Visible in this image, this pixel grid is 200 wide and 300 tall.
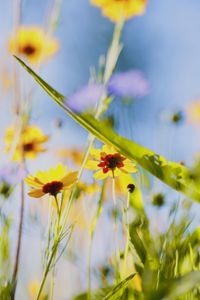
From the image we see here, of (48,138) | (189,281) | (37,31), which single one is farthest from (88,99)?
(37,31)

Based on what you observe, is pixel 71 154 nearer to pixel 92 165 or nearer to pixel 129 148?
pixel 92 165

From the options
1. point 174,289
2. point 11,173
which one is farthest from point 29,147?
point 174,289

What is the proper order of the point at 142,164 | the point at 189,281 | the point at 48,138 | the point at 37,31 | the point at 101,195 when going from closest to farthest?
the point at 189,281, the point at 142,164, the point at 101,195, the point at 48,138, the point at 37,31

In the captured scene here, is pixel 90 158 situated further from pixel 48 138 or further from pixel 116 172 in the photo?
pixel 48 138

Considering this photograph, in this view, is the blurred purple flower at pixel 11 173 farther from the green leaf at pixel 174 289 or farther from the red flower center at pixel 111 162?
the green leaf at pixel 174 289

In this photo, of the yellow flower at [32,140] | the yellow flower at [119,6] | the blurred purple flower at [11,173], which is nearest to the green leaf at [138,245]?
the blurred purple flower at [11,173]
